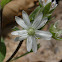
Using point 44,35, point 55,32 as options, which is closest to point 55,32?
point 55,32

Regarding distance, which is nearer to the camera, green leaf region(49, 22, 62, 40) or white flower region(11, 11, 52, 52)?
white flower region(11, 11, 52, 52)

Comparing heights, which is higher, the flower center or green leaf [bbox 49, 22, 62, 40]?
the flower center

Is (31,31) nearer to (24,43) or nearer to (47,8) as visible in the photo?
Result: (47,8)

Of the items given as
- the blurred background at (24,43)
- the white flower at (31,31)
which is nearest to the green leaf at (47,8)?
the white flower at (31,31)

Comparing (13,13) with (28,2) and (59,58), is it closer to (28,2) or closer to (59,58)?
(28,2)

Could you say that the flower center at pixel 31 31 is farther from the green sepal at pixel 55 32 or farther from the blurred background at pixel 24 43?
the blurred background at pixel 24 43

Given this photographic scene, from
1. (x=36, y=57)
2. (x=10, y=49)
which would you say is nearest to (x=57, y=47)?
(x=36, y=57)

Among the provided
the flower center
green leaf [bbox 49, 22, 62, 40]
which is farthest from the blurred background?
the flower center

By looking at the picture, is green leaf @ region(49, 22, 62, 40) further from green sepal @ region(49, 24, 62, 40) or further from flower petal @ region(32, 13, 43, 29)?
flower petal @ region(32, 13, 43, 29)
